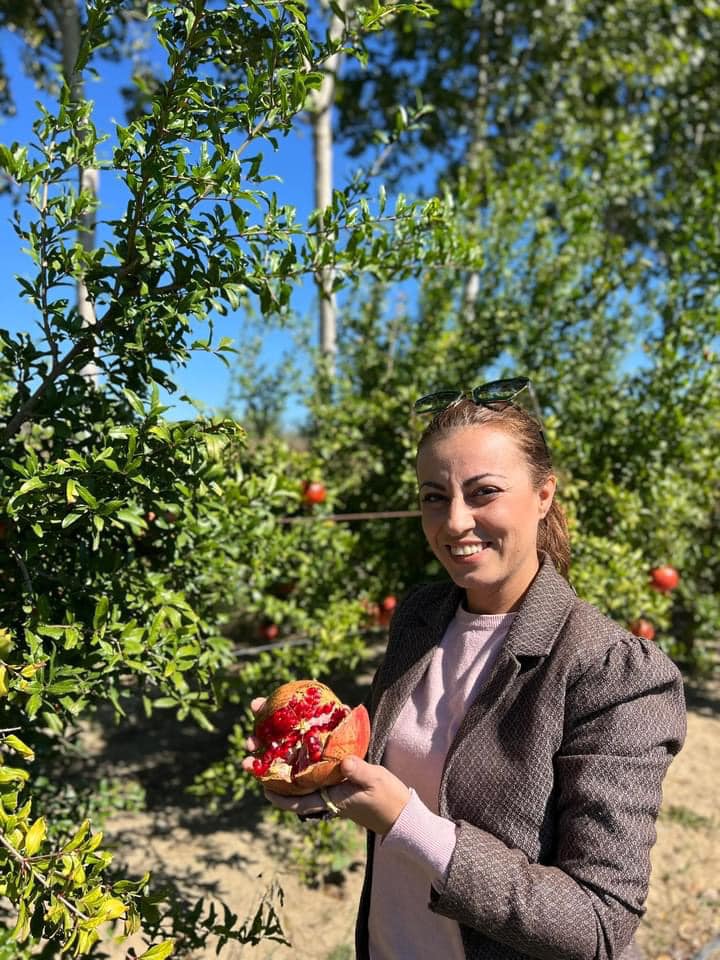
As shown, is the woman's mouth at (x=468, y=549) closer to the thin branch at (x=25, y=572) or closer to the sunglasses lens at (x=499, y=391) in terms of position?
the sunglasses lens at (x=499, y=391)

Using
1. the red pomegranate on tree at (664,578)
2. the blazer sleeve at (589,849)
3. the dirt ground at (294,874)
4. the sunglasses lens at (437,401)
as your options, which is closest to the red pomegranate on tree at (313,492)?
the dirt ground at (294,874)

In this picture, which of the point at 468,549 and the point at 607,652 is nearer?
the point at 607,652

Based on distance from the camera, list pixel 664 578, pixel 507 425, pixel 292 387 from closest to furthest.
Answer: pixel 507 425, pixel 664 578, pixel 292 387

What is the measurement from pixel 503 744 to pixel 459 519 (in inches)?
14.2

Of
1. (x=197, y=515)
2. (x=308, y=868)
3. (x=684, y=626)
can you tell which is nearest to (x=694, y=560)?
(x=684, y=626)

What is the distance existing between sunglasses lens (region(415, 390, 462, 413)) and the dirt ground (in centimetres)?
179

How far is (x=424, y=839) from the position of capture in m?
1.10

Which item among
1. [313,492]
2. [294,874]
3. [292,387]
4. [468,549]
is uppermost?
[292,387]

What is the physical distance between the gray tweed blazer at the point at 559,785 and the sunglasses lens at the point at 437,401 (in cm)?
39

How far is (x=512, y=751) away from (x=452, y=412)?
1.96 ft

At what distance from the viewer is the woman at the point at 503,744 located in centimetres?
109

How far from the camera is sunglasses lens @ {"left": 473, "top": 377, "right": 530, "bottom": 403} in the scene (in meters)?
1.47

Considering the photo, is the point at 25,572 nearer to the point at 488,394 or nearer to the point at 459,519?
the point at 459,519

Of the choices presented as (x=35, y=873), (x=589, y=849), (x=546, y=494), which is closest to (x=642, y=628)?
(x=546, y=494)
